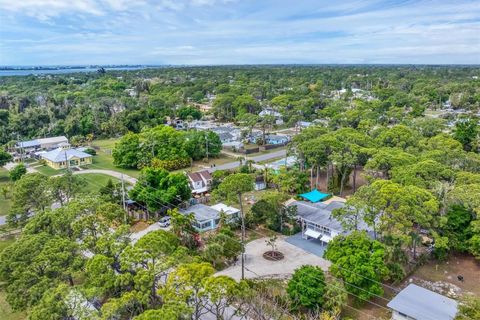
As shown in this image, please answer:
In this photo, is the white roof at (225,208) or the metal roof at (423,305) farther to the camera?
the white roof at (225,208)

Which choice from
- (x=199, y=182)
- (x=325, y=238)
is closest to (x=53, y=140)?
(x=199, y=182)

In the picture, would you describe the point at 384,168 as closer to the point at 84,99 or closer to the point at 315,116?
the point at 315,116

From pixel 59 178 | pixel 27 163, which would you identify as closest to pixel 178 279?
pixel 59 178

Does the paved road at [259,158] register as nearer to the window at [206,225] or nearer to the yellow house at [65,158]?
the window at [206,225]

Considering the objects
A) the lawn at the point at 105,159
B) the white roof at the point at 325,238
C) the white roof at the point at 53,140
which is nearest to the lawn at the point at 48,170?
the lawn at the point at 105,159

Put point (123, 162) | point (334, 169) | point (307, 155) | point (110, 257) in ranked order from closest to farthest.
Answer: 1. point (110, 257)
2. point (307, 155)
3. point (334, 169)
4. point (123, 162)

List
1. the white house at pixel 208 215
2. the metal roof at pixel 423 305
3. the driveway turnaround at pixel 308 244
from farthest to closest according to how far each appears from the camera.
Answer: the white house at pixel 208 215 → the driveway turnaround at pixel 308 244 → the metal roof at pixel 423 305
